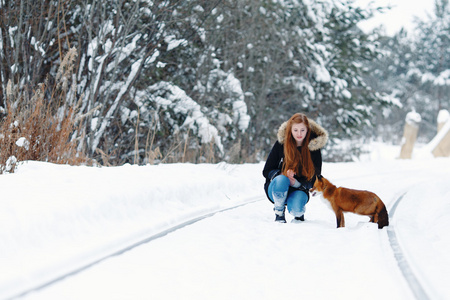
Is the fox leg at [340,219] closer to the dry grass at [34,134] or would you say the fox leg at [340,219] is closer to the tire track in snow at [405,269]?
the tire track in snow at [405,269]

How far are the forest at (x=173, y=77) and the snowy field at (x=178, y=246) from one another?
1.26 m

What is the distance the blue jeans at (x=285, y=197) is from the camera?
534 centimetres

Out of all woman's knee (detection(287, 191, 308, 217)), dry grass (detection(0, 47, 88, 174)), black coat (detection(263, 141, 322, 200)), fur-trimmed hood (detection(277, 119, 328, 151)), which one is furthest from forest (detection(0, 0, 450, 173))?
woman's knee (detection(287, 191, 308, 217))

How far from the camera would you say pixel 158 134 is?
1140 centimetres

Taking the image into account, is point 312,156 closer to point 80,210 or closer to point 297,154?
point 297,154

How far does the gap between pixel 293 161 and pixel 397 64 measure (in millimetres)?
59453

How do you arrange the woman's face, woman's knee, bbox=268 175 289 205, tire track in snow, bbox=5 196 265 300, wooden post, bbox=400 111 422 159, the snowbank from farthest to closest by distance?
1. wooden post, bbox=400 111 422 159
2. woman's knee, bbox=268 175 289 205
3. the woman's face
4. the snowbank
5. tire track in snow, bbox=5 196 265 300

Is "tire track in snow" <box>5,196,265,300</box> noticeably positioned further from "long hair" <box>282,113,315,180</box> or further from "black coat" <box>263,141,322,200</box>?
"long hair" <box>282,113,315,180</box>

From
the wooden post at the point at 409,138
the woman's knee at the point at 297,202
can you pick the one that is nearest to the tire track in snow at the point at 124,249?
the woman's knee at the point at 297,202

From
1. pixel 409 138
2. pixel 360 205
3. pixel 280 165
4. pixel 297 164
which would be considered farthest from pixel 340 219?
pixel 409 138

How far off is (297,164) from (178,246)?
6.30ft

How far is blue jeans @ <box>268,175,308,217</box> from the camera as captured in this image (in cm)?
534

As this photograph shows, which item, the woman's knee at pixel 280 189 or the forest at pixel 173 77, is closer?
the woman's knee at pixel 280 189

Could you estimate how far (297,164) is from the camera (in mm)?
5309
